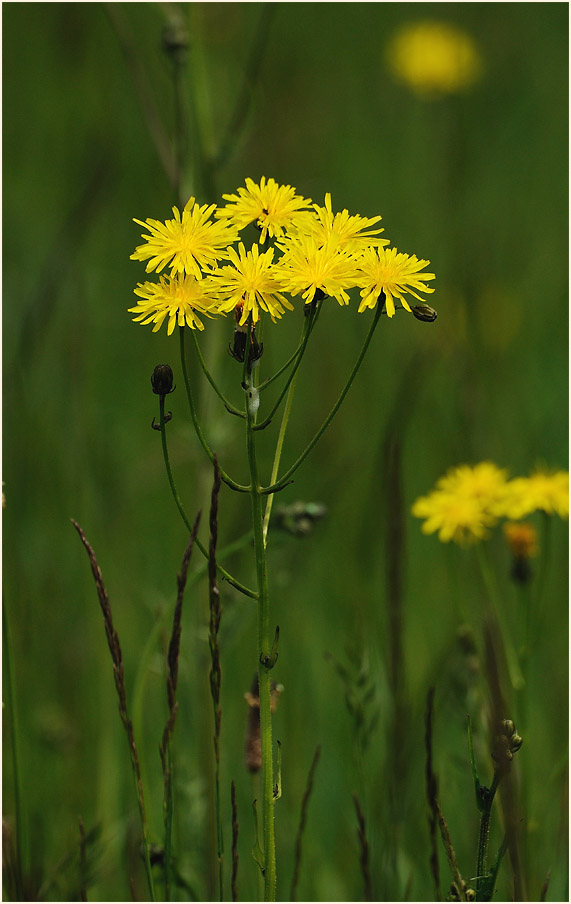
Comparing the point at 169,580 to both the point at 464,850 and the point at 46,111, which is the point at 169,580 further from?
the point at 46,111

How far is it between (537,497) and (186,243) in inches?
49.2

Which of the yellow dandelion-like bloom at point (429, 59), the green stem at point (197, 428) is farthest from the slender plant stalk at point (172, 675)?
the yellow dandelion-like bloom at point (429, 59)

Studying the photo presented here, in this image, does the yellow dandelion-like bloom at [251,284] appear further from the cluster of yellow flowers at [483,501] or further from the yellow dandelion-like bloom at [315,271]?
the cluster of yellow flowers at [483,501]

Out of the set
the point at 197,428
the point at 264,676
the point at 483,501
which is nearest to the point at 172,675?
the point at 264,676

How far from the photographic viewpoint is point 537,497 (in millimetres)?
2232

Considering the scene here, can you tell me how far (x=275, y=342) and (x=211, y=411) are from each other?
6.69 ft

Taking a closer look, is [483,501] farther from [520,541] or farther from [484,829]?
[484,829]

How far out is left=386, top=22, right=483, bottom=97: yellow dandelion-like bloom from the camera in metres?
6.64

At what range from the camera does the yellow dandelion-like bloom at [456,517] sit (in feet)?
7.41

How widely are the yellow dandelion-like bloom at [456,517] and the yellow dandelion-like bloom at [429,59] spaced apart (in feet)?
16.1

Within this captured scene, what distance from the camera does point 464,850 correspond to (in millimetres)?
2174

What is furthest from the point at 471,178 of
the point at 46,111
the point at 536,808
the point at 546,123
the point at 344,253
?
the point at 344,253

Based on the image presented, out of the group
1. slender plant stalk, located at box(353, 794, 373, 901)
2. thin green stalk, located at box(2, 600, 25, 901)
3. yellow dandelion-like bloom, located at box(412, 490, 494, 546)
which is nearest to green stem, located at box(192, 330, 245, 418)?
thin green stalk, located at box(2, 600, 25, 901)

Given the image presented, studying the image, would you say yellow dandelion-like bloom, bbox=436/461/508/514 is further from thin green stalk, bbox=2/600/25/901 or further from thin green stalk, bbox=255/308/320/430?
thin green stalk, bbox=2/600/25/901
